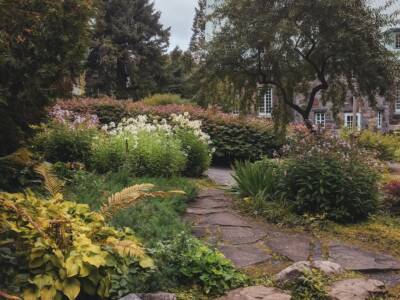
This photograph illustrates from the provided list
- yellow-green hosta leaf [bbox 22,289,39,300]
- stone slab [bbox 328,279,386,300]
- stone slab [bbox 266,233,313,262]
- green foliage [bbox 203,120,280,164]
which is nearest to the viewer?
yellow-green hosta leaf [bbox 22,289,39,300]

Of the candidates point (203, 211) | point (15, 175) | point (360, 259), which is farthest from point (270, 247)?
point (15, 175)

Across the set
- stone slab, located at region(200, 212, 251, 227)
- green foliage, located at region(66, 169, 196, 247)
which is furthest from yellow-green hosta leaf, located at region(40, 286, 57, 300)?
stone slab, located at region(200, 212, 251, 227)

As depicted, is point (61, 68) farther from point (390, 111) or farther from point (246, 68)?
point (390, 111)

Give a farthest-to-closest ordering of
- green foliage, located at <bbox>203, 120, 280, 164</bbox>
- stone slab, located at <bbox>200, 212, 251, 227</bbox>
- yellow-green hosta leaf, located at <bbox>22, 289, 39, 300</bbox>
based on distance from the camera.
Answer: green foliage, located at <bbox>203, 120, 280, 164</bbox>
stone slab, located at <bbox>200, 212, 251, 227</bbox>
yellow-green hosta leaf, located at <bbox>22, 289, 39, 300</bbox>

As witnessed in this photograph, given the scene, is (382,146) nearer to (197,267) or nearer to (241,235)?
(241,235)

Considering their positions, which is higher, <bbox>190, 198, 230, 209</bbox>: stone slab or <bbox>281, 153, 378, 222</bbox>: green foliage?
<bbox>281, 153, 378, 222</bbox>: green foliage

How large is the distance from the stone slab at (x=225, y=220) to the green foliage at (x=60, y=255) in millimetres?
2269

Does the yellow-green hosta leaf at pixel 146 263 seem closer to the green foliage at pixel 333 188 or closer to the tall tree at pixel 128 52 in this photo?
the green foliage at pixel 333 188

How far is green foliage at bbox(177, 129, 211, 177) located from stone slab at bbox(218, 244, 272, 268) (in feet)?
13.9

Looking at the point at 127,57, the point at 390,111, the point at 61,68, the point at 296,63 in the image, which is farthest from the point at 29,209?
the point at 127,57

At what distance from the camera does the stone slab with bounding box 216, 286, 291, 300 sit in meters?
3.49

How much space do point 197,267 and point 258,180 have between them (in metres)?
3.49

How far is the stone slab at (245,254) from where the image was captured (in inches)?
172

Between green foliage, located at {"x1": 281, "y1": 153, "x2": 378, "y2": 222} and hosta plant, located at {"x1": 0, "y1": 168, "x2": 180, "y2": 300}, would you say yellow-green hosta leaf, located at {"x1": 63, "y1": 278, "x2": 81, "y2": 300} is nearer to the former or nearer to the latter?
hosta plant, located at {"x1": 0, "y1": 168, "x2": 180, "y2": 300}
